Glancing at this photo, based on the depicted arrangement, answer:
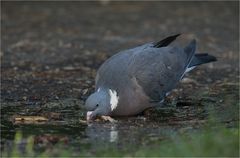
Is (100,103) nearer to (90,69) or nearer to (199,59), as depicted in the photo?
(199,59)

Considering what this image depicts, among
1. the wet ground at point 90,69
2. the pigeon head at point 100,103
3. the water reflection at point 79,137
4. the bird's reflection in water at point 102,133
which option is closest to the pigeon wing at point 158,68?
the wet ground at point 90,69

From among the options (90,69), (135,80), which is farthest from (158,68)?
(90,69)

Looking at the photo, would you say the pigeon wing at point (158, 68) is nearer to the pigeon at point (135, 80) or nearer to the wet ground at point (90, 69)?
the pigeon at point (135, 80)

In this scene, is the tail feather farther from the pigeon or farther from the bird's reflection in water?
the bird's reflection in water

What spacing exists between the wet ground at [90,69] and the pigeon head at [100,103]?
11 cm

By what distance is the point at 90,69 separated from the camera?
9.10 metres

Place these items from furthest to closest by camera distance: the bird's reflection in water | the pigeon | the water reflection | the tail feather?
the tail feather, the pigeon, the bird's reflection in water, the water reflection

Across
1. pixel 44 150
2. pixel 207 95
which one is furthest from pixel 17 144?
pixel 207 95

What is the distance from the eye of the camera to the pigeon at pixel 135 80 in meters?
6.60

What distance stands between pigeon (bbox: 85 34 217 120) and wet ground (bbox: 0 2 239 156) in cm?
15

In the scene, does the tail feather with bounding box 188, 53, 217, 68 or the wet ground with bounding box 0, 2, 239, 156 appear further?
the tail feather with bounding box 188, 53, 217, 68

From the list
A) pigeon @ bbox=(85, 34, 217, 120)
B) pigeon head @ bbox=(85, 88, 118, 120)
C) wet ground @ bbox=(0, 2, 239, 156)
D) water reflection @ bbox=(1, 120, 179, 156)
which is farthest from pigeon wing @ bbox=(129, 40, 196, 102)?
water reflection @ bbox=(1, 120, 179, 156)

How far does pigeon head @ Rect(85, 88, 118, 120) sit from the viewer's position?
21.2 feet

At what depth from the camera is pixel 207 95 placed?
7691 millimetres
